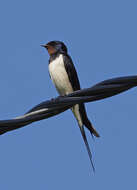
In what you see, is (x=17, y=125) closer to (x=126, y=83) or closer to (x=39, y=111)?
(x=39, y=111)

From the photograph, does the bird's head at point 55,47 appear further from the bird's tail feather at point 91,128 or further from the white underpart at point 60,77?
the bird's tail feather at point 91,128

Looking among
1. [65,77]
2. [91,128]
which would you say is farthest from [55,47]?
[91,128]

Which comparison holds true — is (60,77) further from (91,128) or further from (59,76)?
(91,128)

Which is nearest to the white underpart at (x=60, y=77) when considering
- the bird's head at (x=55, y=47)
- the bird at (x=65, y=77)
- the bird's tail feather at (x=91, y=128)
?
the bird at (x=65, y=77)

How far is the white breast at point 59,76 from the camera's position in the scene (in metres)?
5.38

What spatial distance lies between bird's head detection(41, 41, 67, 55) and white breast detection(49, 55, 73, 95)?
0.30m

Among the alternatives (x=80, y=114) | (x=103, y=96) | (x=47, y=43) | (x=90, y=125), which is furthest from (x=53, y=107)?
(x=47, y=43)

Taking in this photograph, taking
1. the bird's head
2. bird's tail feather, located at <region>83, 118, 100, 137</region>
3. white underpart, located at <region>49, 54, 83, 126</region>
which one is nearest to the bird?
white underpart, located at <region>49, 54, 83, 126</region>

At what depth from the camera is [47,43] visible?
5992mm

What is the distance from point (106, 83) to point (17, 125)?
51 cm

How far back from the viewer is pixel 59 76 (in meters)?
5.39

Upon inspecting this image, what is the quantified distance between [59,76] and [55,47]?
578 mm

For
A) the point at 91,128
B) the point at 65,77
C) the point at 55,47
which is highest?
the point at 55,47

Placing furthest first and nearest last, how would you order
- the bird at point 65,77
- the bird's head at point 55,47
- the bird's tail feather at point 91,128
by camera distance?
the bird's head at point 55,47 < the bird at point 65,77 < the bird's tail feather at point 91,128
